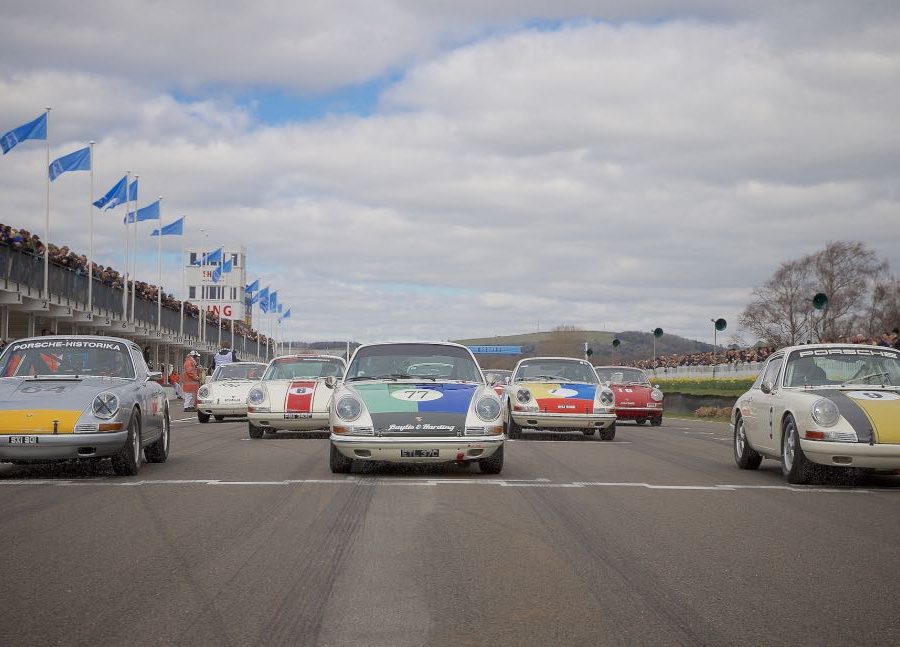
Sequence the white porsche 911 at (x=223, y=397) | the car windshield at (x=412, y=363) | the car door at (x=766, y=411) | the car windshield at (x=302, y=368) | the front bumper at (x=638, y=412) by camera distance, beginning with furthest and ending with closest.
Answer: the front bumper at (x=638, y=412) < the white porsche 911 at (x=223, y=397) < the car windshield at (x=302, y=368) < the car windshield at (x=412, y=363) < the car door at (x=766, y=411)

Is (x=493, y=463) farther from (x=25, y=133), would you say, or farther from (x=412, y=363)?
(x=25, y=133)

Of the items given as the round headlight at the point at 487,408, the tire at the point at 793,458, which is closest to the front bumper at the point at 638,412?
the tire at the point at 793,458

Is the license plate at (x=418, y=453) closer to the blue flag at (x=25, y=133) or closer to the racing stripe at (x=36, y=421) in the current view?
the racing stripe at (x=36, y=421)

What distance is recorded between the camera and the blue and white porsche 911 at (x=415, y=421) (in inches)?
454

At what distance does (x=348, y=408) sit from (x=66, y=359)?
11.2 feet

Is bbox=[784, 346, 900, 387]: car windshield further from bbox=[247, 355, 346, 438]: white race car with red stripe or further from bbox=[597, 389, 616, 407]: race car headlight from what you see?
bbox=[247, 355, 346, 438]: white race car with red stripe

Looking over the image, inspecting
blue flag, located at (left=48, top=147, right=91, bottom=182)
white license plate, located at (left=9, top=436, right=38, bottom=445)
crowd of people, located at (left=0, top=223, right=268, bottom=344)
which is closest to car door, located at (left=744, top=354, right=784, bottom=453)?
white license plate, located at (left=9, top=436, right=38, bottom=445)

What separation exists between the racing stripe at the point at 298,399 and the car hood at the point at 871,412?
9043mm

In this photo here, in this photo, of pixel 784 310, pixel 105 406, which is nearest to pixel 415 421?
pixel 105 406

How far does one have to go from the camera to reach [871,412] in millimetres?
11438

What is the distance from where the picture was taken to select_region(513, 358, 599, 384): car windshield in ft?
64.8

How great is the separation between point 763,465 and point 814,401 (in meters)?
3.78

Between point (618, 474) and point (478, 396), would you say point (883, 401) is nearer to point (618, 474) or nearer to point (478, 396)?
point (618, 474)

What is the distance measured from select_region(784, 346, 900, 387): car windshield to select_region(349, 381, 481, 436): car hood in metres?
3.74
